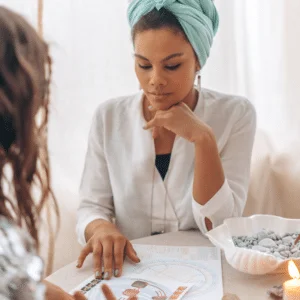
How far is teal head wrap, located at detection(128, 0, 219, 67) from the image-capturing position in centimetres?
122

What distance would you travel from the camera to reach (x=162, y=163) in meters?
1.36

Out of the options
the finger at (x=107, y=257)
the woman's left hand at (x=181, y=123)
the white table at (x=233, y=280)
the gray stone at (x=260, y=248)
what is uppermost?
the woman's left hand at (x=181, y=123)

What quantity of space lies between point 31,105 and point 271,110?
1343mm

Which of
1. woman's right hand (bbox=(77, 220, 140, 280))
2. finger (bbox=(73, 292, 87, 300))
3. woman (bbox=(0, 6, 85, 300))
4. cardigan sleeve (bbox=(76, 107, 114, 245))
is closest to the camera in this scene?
woman (bbox=(0, 6, 85, 300))

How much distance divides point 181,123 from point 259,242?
359mm

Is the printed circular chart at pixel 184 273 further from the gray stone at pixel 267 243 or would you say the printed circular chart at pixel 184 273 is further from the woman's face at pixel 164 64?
the woman's face at pixel 164 64

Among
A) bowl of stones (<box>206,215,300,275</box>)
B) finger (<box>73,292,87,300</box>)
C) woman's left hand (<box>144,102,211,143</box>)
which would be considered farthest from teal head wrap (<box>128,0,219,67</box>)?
finger (<box>73,292,87,300</box>)

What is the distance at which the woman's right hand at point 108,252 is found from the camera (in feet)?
3.24

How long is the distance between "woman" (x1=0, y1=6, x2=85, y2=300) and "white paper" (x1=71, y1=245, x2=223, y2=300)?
0.38 meters

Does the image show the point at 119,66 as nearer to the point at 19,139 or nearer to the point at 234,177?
the point at 234,177

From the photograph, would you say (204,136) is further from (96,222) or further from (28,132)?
(28,132)

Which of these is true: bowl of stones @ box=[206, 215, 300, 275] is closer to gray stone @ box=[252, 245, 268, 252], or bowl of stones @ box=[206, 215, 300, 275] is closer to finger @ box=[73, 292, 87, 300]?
gray stone @ box=[252, 245, 268, 252]

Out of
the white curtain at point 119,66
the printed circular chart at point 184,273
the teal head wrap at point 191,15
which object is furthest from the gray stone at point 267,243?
the white curtain at point 119,66

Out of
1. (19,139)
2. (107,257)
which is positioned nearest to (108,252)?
(107,257)
